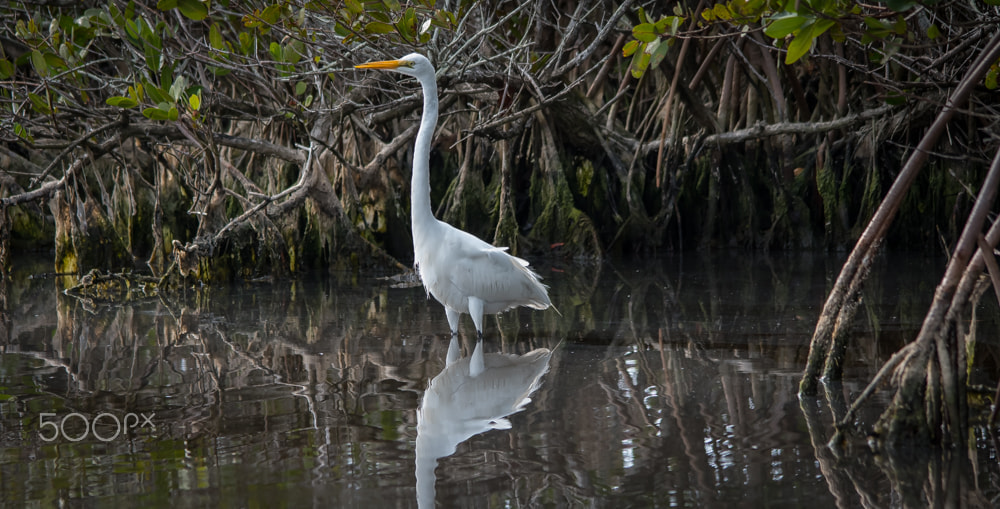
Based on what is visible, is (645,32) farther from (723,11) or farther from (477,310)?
(477,310)

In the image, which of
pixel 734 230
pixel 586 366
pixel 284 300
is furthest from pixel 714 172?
pixel 586 366

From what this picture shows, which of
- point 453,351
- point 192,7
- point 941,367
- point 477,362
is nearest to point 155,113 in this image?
point 192,7

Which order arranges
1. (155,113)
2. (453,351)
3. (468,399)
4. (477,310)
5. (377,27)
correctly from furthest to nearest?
(155,113)
(377,27)
(477,310)
(453,351)
(468,399)

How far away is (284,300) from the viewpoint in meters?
7.34

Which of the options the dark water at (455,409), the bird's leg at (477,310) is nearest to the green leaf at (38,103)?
the dark water at (455,409)

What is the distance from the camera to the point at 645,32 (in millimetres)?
3738

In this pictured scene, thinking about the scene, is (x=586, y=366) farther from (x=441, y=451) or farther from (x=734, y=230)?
(x=734, y=230)

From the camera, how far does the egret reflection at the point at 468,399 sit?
124 inches

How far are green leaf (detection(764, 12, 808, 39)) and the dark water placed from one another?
54.3 inches

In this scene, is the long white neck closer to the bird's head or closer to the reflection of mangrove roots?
the bird's head

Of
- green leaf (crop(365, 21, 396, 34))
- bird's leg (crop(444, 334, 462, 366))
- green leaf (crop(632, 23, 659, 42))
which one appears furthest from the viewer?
green leaf (crop(365, 21, 396, 34))

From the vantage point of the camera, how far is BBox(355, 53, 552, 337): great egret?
213 inches

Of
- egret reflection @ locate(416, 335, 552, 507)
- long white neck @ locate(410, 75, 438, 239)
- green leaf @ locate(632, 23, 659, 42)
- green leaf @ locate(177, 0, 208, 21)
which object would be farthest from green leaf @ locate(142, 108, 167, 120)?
green leaf @ locate(632, 23, 659, 42)

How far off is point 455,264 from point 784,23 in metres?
2.83
